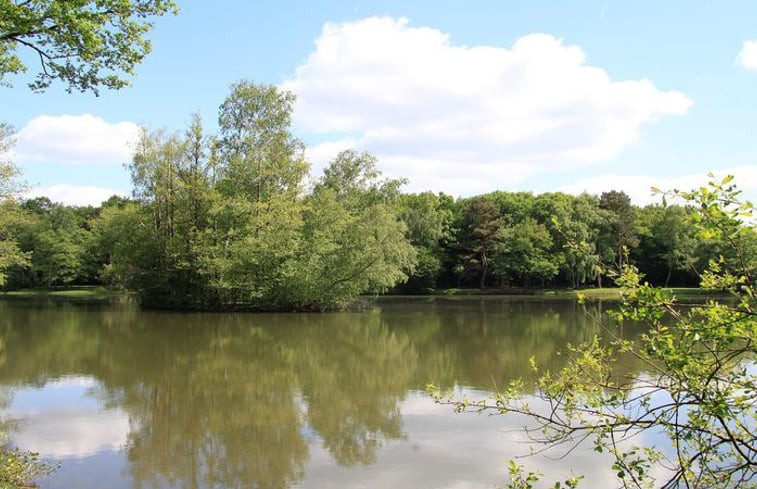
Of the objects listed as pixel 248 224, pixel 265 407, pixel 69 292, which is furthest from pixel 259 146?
pixel 69 292

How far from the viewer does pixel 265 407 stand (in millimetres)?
12133

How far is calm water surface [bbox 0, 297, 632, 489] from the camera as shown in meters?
8.23

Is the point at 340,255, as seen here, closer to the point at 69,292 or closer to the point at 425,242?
the point at 425,242

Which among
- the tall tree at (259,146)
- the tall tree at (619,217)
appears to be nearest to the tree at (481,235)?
the tall tree at (619,217)

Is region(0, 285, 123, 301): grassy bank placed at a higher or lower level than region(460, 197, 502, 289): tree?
lower

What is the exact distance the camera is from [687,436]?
3207mm

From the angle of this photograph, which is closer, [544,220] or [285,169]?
[285,169]

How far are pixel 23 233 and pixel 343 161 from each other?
4042cm

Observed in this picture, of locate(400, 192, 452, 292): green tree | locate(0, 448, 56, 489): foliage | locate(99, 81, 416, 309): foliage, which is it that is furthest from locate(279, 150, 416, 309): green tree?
locate(0, 448, 56, 489): foliage

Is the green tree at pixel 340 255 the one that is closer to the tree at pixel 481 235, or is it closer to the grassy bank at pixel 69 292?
the tree at pixel 481 235

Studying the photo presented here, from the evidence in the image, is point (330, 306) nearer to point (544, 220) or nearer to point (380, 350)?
point (380, 350)

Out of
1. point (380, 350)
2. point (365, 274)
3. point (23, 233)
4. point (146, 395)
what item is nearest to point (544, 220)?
point (365, 274)

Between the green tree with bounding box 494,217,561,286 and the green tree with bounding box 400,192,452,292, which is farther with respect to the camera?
the green tree with bounding box 400,192,452,292

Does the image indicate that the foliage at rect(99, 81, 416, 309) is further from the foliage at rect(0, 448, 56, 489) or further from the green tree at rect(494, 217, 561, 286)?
the foliage at rect(0, 448, 56, 489)
